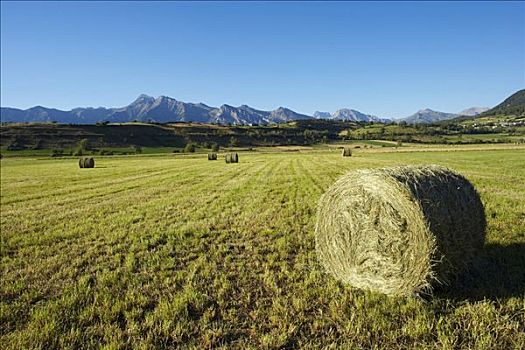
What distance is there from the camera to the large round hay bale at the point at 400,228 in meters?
6.15

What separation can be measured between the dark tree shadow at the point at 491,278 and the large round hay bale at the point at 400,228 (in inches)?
9.5

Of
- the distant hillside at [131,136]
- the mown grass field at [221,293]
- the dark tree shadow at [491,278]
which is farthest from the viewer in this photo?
the distant hillside at [131,136]

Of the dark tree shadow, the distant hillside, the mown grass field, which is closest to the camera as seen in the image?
the mown grass field

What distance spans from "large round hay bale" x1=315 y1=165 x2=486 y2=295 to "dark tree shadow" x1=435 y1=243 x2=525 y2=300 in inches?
9.5

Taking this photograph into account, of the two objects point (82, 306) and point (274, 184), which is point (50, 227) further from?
point (274, 184)

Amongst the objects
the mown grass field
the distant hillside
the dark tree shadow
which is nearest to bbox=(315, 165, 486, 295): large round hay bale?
the dark tree shadow

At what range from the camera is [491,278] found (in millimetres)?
6695

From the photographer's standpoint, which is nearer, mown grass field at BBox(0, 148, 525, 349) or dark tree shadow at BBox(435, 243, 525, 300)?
mown grass field at BBox(0, 148, 525, 349)

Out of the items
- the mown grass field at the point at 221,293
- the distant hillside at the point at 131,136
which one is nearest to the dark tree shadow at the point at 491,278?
the mown grass field at the point at 221,293

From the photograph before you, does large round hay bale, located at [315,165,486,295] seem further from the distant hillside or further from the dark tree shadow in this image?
the distant hillside

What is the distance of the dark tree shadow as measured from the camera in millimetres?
6094

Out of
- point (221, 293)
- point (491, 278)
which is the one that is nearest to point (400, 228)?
point (491, 278)

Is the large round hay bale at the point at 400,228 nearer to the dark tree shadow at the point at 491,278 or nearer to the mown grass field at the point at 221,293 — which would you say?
the dark tree shadow at the point at 491,278

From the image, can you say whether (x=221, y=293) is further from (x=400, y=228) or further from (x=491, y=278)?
(x=491, y=278)
